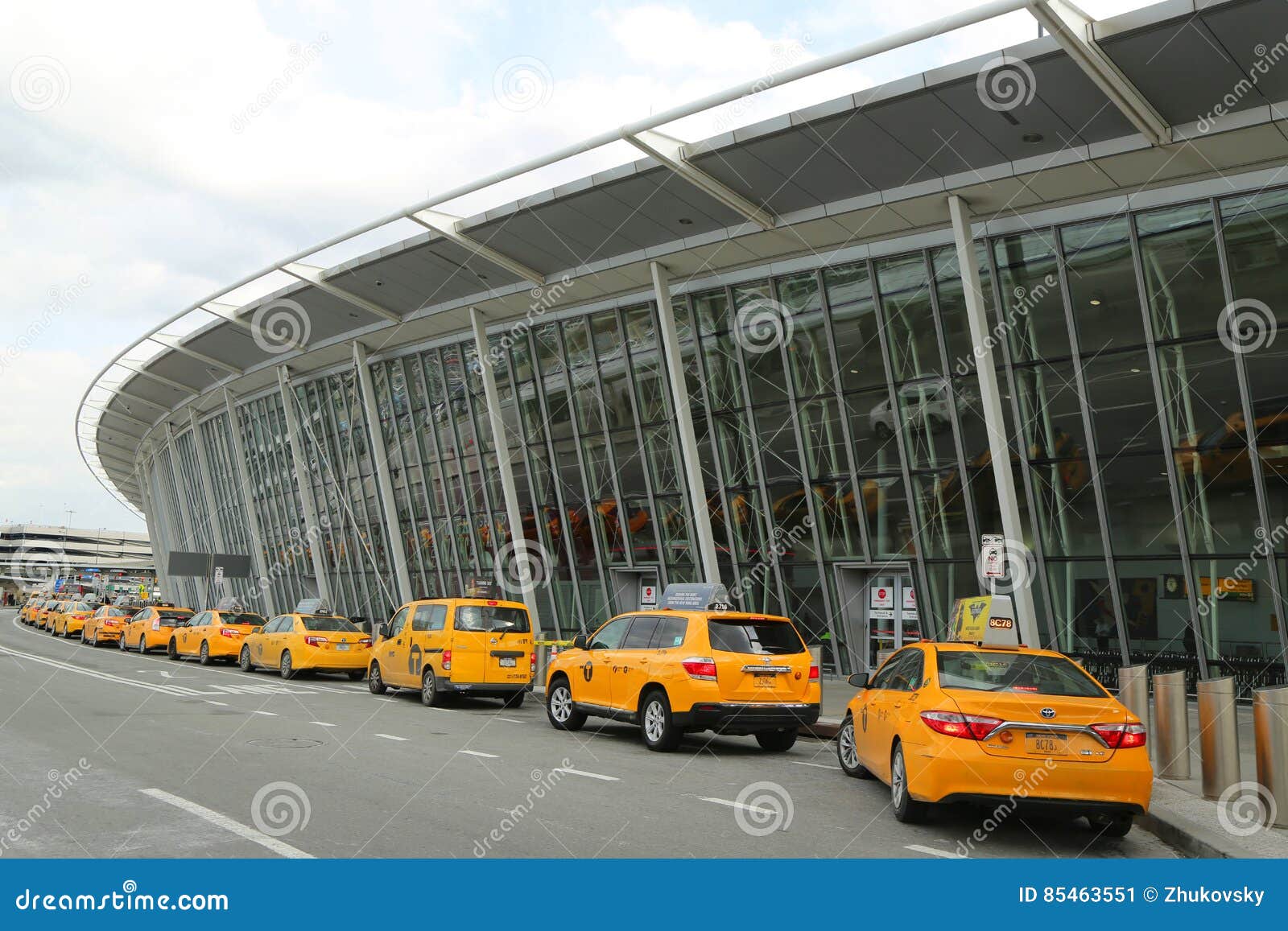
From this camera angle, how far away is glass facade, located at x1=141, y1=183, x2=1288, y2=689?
59.2ft

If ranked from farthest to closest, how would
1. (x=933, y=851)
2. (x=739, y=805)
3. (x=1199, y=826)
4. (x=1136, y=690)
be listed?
1. (x=1136, y=690)
2. (x=739, y=805)
3. (x=1199, y=826)
4. (x=933, y=851)

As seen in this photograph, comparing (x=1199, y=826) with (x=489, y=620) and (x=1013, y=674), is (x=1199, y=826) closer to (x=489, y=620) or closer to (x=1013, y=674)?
(x=1013, y=674)

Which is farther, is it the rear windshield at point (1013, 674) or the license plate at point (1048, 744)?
the rear windshield at point (1013, 674)

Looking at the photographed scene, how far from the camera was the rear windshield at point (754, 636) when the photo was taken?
12289mm

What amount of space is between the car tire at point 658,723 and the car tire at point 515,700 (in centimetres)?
580

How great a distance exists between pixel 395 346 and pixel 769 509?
14.7 meters

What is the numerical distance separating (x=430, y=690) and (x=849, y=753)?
9.10 meters

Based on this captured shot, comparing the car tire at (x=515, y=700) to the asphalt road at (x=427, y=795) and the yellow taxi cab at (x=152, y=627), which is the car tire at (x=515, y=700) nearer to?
the asphalt road at (x=427, y=795)

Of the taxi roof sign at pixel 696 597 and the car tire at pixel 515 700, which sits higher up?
the taxi roof sign at pixel 696 597

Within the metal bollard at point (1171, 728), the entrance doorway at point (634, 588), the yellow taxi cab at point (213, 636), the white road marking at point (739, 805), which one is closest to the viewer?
the white road marking at point (739, 805)

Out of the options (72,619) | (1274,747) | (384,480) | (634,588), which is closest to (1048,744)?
(1274,747)

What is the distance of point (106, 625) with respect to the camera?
117 feet

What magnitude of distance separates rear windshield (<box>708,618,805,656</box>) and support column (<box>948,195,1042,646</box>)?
7438 millimetres

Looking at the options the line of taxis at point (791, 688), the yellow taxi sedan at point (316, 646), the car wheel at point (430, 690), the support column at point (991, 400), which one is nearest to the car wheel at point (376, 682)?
the line of taxis at point (791, 688)
